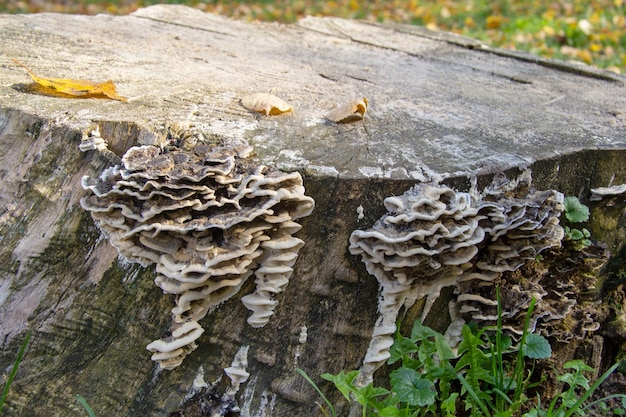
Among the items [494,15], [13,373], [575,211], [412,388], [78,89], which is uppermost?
[78,89]

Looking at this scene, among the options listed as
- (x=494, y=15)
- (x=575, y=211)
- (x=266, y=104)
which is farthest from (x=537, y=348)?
(x=494, y=15)

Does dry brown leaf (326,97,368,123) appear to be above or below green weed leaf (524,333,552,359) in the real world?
above

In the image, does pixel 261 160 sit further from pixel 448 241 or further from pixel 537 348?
pixel 537 348

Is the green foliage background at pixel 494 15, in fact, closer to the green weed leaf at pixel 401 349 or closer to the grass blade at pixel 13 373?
the green weed leaf at pixel 401 349

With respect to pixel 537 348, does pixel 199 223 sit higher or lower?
higher

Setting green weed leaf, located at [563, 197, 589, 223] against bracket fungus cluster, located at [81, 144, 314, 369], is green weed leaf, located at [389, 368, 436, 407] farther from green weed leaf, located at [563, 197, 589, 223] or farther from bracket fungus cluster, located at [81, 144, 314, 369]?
green weed leaf, located at [563, 197, 589, 223]

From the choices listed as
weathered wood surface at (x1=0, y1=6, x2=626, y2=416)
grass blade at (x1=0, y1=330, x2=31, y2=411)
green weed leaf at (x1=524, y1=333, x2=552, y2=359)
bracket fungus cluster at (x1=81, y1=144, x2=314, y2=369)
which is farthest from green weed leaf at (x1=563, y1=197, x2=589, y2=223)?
grass blade at (x1=0, y1=330, x2=31, y2=411)

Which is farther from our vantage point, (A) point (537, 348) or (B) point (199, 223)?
(A) point (537, 348)
